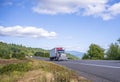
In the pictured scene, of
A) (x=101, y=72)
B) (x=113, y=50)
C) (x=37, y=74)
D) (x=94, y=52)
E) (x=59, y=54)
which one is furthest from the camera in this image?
(x=94, y=52)

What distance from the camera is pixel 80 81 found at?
54.1ft

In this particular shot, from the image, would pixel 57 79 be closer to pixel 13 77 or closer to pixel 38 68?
pixel 13 77

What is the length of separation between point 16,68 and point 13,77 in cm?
318

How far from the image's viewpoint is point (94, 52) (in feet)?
394

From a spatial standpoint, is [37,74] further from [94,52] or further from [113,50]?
[94,52]

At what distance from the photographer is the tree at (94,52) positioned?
120188mm

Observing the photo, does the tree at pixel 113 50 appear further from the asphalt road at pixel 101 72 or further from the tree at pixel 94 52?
the asphalt road at pixel 101 72

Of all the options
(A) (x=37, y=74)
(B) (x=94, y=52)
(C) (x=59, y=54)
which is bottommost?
(A) (x=37, y=74)

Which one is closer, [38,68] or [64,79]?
[64,79]

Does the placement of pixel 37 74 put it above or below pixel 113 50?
below

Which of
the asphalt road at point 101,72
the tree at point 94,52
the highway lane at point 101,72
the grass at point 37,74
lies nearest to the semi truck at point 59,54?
the asphalt road at point 101,72

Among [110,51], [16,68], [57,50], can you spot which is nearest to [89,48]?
[110,51]

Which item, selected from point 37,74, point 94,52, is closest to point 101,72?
point 37,74

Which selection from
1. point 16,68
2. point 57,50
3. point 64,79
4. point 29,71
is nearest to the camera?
point 64,79
